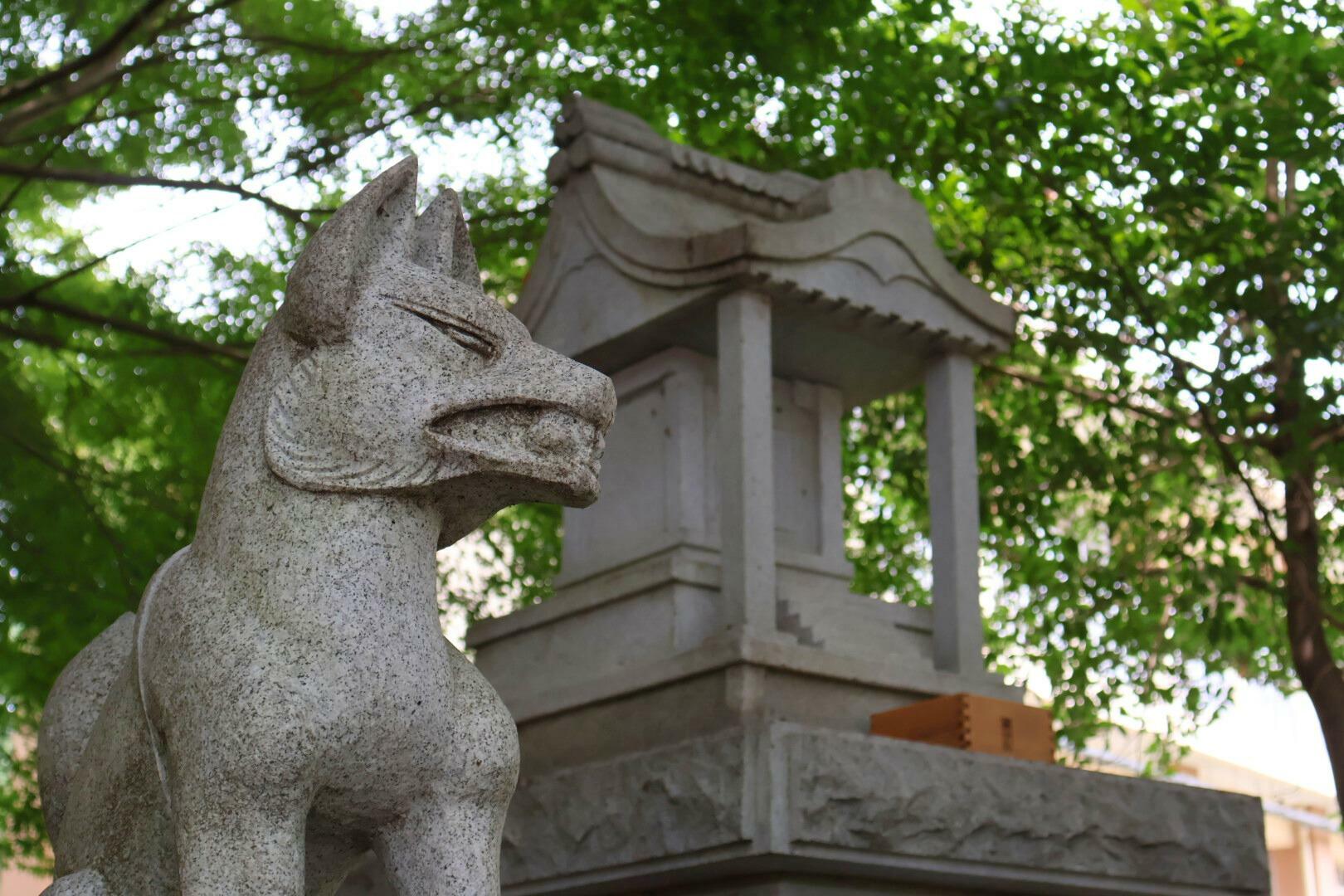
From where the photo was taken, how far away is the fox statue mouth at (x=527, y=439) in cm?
257

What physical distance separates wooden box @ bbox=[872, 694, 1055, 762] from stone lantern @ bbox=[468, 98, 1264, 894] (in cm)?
14

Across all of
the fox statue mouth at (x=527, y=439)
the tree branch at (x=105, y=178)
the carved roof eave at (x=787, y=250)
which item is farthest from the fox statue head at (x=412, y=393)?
the tree branch at (x=105, y=178)

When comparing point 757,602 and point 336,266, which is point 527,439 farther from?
point 757,602

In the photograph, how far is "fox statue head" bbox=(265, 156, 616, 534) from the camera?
255cm

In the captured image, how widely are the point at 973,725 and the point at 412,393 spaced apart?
3089 mm

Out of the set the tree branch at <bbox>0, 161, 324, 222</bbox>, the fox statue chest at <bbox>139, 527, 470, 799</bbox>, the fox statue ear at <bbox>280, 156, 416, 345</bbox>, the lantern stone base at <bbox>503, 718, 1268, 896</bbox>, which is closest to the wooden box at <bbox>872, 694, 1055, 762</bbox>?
the lantern stone base at <bbox>503, 718, 1268, 896</bbox>

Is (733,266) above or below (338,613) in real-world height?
above

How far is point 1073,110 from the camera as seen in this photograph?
326 inches

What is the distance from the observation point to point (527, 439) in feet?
8.55

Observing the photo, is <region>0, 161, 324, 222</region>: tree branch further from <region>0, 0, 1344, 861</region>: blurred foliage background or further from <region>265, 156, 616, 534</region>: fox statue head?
<region>265, 156, 616, 534</region>: fox statue head

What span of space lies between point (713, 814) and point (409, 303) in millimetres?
2413

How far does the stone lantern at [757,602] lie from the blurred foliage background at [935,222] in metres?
2.16

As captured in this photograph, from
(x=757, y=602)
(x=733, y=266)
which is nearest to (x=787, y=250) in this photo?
(x=733, y=266)

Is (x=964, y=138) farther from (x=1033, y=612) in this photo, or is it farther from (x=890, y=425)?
(x=1033, y=612)
